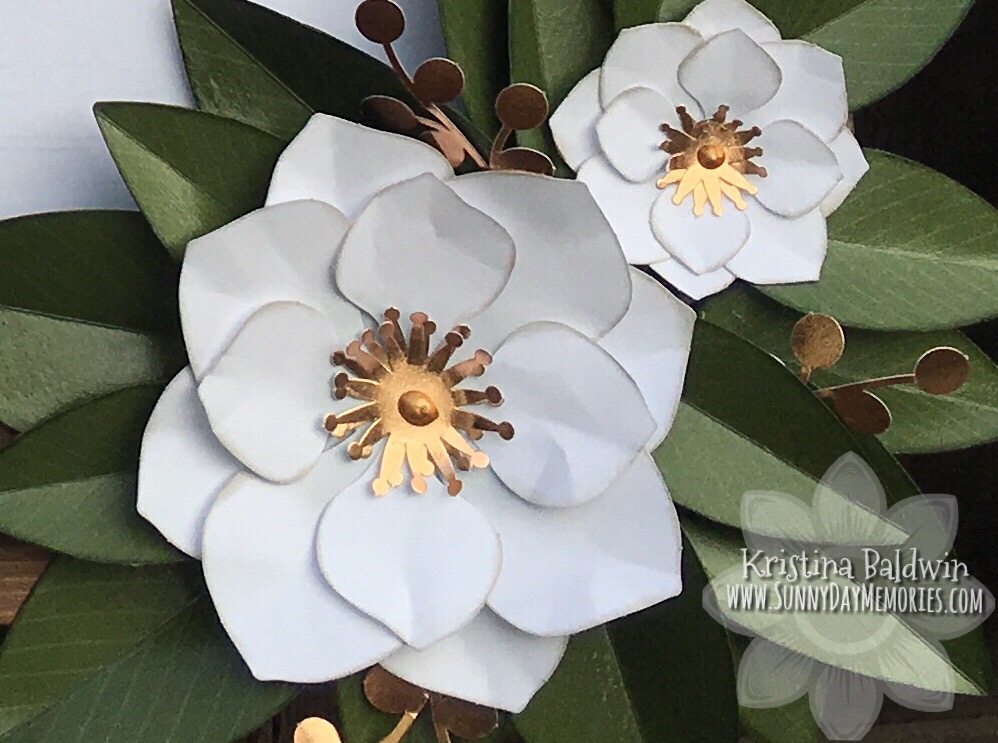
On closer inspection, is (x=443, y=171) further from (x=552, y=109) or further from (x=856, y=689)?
(x=856, y=689)

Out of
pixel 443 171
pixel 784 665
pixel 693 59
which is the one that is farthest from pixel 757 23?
pixel 784 665

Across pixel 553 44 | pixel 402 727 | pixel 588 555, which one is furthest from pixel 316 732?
pixel 553 44

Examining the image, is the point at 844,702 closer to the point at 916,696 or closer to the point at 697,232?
the point at 916,696

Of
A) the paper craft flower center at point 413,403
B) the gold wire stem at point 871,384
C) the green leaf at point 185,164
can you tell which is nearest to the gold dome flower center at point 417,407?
the paper craft flower center at point 413,403

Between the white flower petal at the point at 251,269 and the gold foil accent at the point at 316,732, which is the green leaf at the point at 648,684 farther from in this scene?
the white flower petal at the point at 251,269

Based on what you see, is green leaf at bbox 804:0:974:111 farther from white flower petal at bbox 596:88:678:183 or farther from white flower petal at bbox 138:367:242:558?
white flower petal at bbox 138:367:242:558

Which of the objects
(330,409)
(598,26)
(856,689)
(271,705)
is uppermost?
(598,26)
